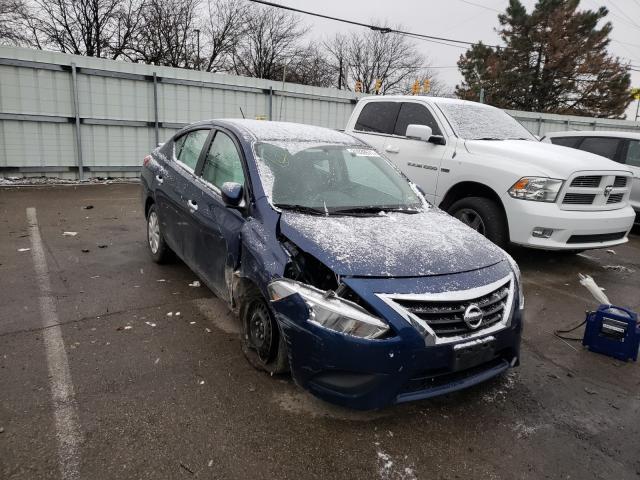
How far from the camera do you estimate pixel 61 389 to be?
283cm

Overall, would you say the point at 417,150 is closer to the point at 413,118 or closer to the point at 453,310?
the point at 413,118

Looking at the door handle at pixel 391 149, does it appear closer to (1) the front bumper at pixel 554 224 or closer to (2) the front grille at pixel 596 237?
(1) the front bumper at pixel 554 224

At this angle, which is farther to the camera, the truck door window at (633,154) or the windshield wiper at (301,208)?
the truck door window at (633,154)

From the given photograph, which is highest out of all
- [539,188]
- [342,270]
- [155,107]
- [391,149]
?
[155,107]

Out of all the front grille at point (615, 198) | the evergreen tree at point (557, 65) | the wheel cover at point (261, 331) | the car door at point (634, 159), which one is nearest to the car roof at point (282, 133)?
the wheel cover at point (261, 331)

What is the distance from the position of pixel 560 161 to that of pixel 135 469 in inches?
201

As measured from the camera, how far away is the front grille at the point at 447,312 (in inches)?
96.3

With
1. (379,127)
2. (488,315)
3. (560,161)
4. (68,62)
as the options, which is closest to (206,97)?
(68,62)

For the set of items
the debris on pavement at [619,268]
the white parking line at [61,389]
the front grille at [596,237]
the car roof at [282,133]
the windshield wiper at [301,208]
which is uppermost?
the car roof at [282,133]

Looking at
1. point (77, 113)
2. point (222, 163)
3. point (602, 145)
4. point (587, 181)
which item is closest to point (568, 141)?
point (602, 145)

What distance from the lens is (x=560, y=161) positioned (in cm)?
525

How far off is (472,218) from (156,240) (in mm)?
3751

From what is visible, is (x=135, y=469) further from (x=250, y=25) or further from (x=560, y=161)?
(x=250, y=25)

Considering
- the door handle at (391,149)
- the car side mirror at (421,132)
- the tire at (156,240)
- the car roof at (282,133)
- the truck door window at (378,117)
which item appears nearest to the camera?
the car roof at (282,133)
